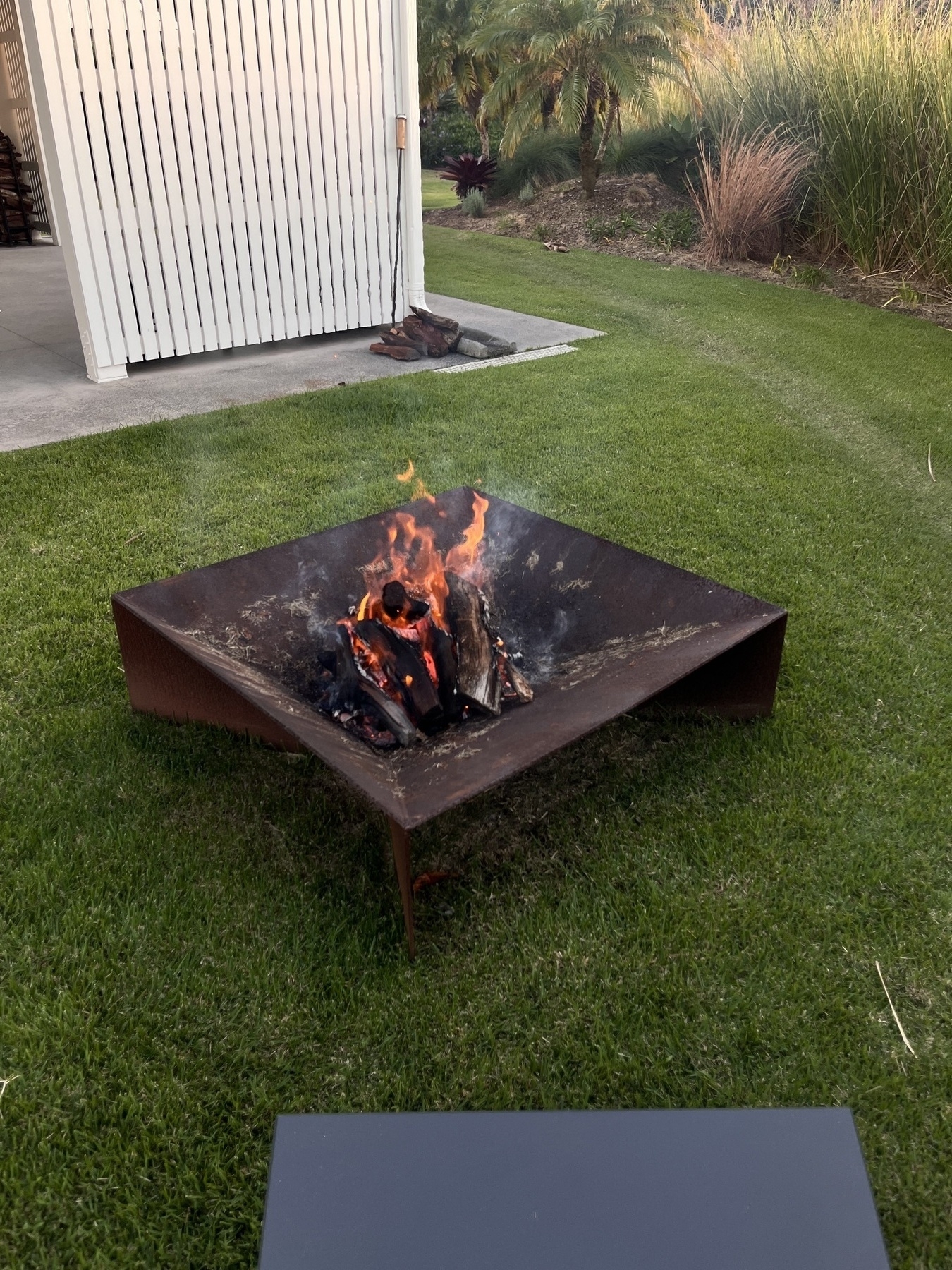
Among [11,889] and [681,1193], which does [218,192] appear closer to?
[11,889]

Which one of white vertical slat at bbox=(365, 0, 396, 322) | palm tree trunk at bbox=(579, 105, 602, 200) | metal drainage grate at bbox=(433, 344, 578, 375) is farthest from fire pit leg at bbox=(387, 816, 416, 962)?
palm tree trunk at bbox=(579, 105, 602, 200)

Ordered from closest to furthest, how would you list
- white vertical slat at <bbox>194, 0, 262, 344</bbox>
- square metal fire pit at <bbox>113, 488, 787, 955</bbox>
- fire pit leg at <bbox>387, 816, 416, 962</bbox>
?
fire pit leg at <bbox>387, 816, 416, 962</bbox>, square metal fire pit at <bbox>113, 488, 787, 955</bbox>, white vertical slat at <bbox>194, 0, 262, 344</bbox>

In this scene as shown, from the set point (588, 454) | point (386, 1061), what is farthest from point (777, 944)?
point (588, 454)

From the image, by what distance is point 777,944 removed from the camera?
6.82 feet

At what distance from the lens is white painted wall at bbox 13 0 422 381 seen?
5215 millimetres

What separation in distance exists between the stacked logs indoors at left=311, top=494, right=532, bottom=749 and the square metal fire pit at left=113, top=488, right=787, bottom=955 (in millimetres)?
50

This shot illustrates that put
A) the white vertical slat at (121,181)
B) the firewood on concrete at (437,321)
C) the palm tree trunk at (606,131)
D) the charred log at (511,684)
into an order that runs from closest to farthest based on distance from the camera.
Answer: the charred log at (511,684) < the white vertical slat at (121,181) < the firewood on concrete at (437,321) < the palm tree trunk at (606,131)

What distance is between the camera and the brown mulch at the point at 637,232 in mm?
7969

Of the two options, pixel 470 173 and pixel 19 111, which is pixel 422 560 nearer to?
pixel 470 173

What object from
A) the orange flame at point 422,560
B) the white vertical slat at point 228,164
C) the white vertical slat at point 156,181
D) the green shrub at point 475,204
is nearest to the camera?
the orange flame at point 422,560

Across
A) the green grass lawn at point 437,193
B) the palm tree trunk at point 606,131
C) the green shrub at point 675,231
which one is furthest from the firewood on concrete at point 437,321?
the green grass lawn at point 437,193

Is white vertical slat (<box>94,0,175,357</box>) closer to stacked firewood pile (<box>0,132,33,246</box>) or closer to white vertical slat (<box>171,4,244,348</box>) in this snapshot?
white vertical slat (<box>171,4,244,348</box>)

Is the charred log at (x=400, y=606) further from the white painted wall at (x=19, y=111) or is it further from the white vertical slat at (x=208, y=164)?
the white painted wall at (x=19, y=111)

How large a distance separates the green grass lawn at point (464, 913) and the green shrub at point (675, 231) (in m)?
6.95
